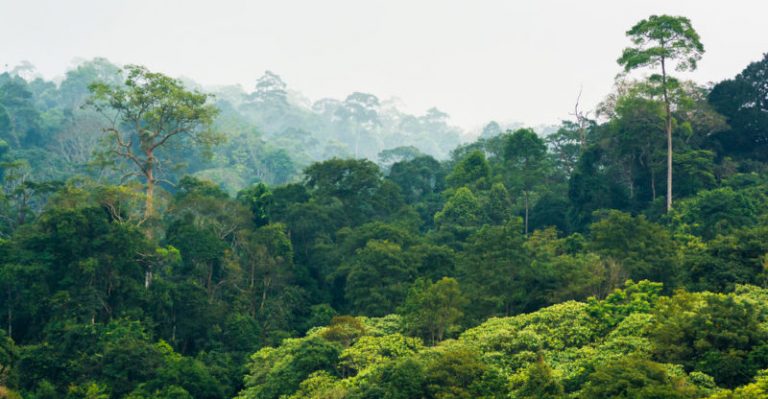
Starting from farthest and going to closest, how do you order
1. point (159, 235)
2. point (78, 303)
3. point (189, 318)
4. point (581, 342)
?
point (159, 235)
point (189, 318)
point (78, 303)
point (581, 342)

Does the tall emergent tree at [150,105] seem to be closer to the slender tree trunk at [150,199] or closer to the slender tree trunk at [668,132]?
the slender tree trunk at [150,199]

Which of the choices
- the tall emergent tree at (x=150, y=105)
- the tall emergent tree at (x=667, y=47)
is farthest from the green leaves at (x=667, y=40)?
the tall emergent tree at (x=150, y=105)

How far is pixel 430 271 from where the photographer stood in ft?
95.6

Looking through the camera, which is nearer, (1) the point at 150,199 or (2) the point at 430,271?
(2) the point at 430,271

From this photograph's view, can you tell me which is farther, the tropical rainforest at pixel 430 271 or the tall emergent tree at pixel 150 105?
the tall emergent tree at pixel 150 105

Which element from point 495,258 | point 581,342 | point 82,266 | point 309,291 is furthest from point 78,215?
point 581,342

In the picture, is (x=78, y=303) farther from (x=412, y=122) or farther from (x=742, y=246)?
(x=412, y=122)

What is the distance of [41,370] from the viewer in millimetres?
23594

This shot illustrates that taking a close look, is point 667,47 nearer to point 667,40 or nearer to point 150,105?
point 667,40

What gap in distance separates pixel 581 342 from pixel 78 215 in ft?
57.7

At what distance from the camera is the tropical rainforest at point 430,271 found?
18688mm

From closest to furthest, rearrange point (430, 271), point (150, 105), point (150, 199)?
point (430, 271) < point (150, 199) < point (150, 105)

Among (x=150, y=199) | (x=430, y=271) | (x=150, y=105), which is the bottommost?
(x=430, y=271)

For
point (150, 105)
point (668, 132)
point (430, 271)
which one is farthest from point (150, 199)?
point (668, 132)
